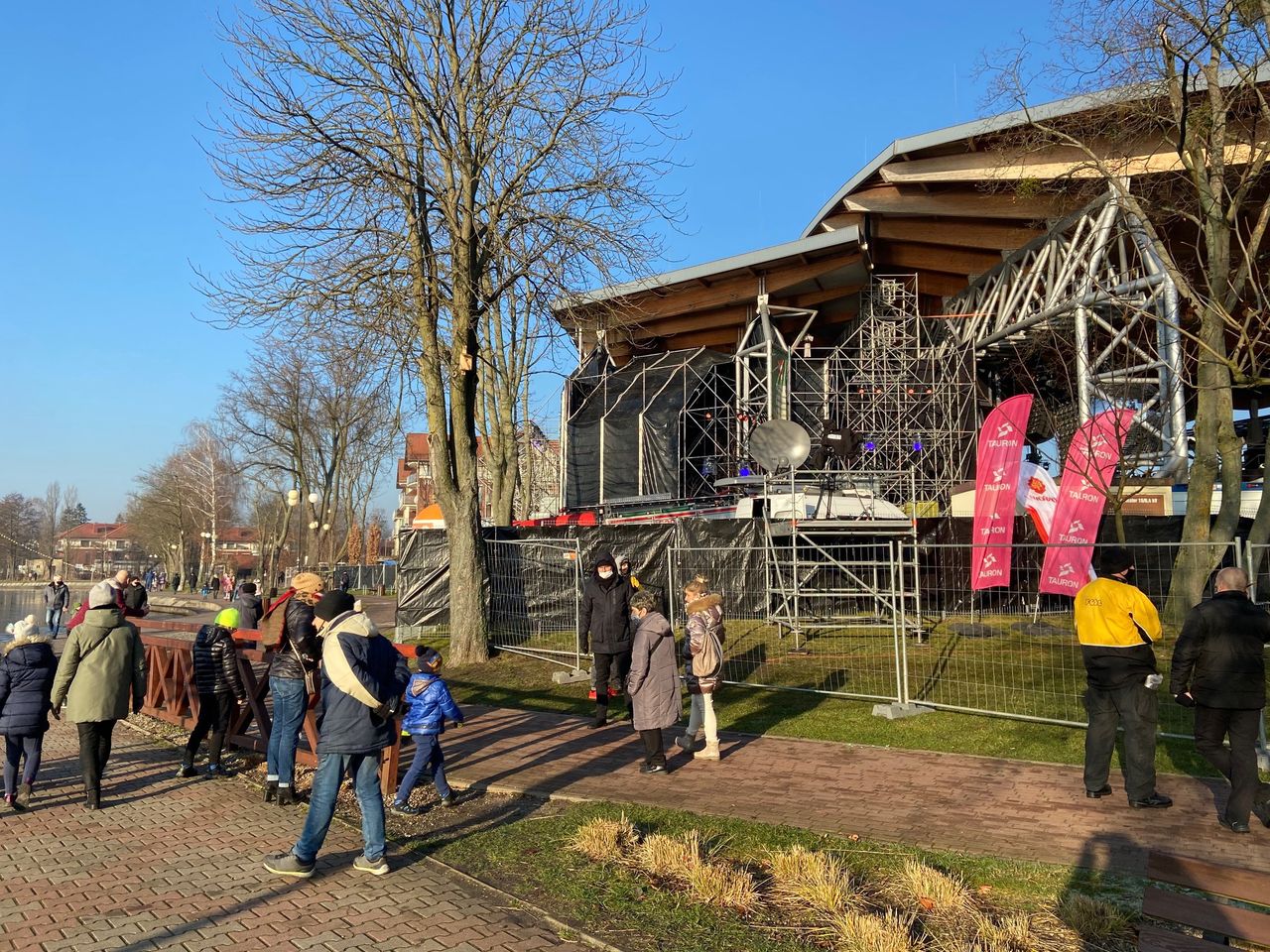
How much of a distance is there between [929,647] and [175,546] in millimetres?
66169

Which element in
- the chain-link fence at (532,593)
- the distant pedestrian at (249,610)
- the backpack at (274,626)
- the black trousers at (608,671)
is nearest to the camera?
the backpack at (274,626)

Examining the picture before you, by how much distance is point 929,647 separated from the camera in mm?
12117

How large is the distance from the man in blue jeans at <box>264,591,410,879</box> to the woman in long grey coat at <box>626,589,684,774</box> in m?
2.68

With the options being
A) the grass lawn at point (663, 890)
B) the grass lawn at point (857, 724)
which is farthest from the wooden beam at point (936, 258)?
the grass lawn at point (663, 890)

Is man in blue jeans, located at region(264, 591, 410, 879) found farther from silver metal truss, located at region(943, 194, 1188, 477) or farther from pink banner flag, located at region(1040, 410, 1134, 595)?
silver metal truss, located at region(943, 194, 1188, 477)

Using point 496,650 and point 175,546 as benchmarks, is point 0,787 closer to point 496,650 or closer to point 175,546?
point 496,650

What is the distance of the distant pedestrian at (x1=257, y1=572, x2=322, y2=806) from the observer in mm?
6738

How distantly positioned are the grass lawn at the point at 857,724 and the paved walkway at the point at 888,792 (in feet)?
1.07

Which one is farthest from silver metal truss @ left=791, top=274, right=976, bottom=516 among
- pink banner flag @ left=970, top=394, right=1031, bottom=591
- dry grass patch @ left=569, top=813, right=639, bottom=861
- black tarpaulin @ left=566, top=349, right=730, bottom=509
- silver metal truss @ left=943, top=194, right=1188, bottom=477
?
dry grass patch @ left=569, top=813, right=639, bottom=861

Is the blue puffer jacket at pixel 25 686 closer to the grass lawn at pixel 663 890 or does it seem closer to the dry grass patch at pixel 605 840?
the grass lawn at pixel 663 890

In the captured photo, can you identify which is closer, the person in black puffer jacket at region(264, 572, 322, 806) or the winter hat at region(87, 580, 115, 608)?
the person in black puffer jacket at region(264, 572, 322, 806)

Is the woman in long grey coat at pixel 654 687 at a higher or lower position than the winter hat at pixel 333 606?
lower

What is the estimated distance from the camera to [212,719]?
8.18 meters

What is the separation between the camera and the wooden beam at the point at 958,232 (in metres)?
23.2
